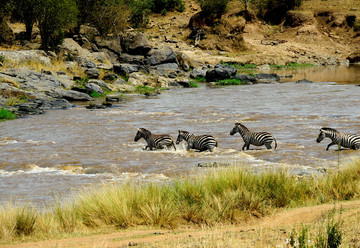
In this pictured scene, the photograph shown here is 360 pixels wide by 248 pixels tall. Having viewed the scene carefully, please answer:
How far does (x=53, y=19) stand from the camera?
4188 centimetres

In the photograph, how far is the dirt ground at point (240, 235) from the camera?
6.43 m

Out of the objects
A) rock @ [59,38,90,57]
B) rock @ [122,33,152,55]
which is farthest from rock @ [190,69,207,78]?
rock @ [59,38,90,57]

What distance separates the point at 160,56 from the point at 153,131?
29216mm

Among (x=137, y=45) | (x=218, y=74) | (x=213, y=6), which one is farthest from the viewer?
(x=213, y=6)

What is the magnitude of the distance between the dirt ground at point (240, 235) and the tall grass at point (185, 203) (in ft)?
0.97

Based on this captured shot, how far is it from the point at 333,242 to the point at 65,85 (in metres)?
29.7

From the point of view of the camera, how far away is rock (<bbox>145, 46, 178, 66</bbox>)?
157 ft

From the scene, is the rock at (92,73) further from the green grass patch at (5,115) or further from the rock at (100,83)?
the green grass patch at (5,115)

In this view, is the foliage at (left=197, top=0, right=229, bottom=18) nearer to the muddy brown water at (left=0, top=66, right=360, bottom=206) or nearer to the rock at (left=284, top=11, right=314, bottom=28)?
the rock at (left=284, top=11, right=314, bottom=28)

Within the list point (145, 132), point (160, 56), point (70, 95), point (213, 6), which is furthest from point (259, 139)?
point (213, 6)

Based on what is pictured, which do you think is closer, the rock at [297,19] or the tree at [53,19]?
the tree at [53,19]

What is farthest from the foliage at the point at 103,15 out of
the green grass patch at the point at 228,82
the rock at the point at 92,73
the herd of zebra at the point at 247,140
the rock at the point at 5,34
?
the herd of zebra at the point at 247,140

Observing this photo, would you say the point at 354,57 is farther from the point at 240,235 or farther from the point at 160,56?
the point at 240,235

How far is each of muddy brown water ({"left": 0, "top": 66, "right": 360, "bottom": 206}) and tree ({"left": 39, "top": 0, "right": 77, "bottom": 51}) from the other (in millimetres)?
13193
